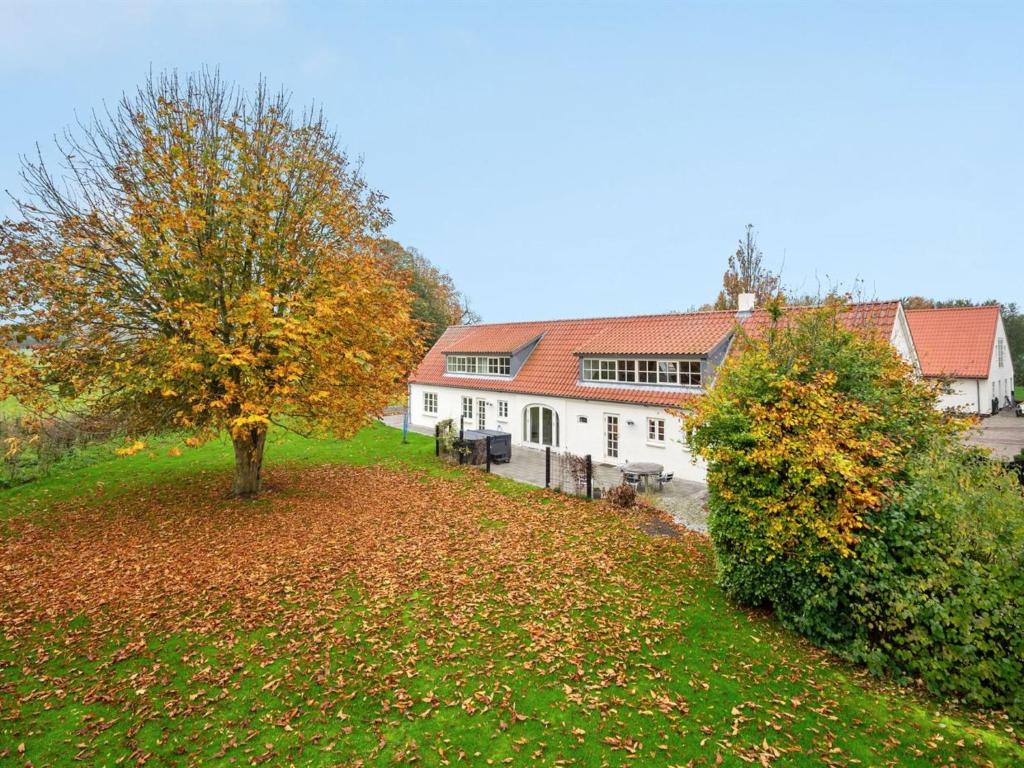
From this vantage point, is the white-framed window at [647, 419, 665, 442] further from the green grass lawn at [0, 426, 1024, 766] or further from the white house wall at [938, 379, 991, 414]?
the white house wall at [938, 379, 991, 414]

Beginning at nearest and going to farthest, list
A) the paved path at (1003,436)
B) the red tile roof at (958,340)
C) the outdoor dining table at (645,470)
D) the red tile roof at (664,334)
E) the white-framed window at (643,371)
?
the outdoor dining table at (645,470)
the white-framed window at (643,371)
the red tile roof at (664,334)
the paved path at (1003,436)
the red tile roof at (958,340)

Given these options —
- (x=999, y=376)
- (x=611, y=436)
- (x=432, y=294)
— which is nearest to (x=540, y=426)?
(x=611, y=436)

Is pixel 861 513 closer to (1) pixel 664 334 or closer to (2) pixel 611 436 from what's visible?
(2) pixel 611 436

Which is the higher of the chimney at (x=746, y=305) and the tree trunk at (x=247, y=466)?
the chimney at (x=746, y=305)

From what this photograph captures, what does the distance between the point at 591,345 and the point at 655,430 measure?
16.5 ft

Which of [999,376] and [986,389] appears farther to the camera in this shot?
[999,376]

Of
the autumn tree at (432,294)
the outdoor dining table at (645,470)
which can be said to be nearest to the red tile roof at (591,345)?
the outdoor dining table at (645,470)

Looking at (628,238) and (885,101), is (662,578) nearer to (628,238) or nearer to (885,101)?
(885,101)

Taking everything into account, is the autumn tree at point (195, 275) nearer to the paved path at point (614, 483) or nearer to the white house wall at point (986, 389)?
the paved path at point (614, 483)

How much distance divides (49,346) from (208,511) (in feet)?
17.3

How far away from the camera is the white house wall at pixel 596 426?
17.8 metres

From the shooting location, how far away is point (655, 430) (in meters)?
18.5

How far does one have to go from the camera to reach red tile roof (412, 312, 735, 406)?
61.3 feet

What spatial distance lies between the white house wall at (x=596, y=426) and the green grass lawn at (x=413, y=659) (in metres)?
6.95
